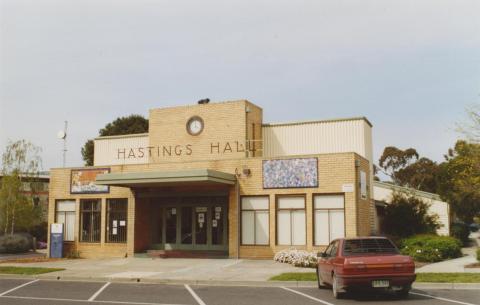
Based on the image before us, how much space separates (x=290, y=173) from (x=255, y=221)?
2.79 m

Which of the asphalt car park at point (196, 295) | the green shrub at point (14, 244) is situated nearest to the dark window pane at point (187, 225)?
the asphalt car park at point (196, 295)

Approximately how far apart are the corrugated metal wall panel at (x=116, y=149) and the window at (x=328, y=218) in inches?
477

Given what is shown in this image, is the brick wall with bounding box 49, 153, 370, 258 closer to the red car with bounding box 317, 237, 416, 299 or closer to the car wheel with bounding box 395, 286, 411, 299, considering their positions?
the car wheel with bounding box 395, 286, 411, 299

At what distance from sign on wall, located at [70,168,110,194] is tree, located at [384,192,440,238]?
48.5 feet

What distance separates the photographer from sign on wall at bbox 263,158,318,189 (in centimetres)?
2536

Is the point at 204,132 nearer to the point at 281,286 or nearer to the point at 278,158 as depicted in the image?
the point at 278,158

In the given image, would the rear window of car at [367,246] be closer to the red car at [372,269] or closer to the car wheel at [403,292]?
the red car at [372,269]

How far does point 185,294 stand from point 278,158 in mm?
11847

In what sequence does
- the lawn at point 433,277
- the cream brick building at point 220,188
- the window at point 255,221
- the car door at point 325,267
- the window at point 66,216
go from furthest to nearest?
the window at point 66,216
the window at point 255,221
the cream brick building at point 220,188
the lawn at point 433,277
the car door at point 325,267

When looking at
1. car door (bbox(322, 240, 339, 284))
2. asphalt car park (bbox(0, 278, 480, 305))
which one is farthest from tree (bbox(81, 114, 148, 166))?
car door (bbox(322, 240, 339, 284))

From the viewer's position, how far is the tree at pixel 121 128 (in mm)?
56969

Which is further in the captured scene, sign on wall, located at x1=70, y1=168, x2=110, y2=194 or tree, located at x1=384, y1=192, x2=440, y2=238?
sign on wall, located at x1=70, y1=168, x2=110, y2=194

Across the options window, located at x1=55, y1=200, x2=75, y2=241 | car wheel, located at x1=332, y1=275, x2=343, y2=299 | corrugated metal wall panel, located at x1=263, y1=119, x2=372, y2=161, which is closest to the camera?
car wheel, located at x1=332, y1=275, x2=343, y2=299

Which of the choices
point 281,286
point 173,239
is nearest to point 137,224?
point 173,239
